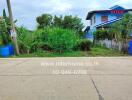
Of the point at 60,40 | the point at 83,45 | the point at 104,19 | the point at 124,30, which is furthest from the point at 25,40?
the point at 104,19

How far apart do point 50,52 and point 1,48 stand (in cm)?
412

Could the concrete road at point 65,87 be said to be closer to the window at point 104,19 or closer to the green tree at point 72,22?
the window at point 104,19

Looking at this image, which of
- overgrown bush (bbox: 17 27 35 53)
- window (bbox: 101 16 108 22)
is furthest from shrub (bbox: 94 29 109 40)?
overgrown bush (bbox: 17 27 35 53)

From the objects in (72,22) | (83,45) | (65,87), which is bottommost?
(65,87)

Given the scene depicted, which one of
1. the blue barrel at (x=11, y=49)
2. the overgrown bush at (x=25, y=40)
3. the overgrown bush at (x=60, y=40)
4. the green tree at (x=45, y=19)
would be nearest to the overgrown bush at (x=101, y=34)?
the overgrown bush at (x=60, y=40)

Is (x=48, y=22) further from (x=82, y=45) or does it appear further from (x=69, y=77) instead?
(x=69, y=77)

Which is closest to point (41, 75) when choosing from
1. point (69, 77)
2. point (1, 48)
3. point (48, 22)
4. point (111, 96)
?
point (69, 77)

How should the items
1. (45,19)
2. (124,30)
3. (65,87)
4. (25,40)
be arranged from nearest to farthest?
(65,87) → (124,30) → (25,40) → (45,19)

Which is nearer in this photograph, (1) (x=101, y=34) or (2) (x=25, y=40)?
(2) (x=25, y=40)

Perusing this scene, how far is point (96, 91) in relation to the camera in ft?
22.3

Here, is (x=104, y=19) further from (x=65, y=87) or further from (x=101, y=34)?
(x=65, y=87)

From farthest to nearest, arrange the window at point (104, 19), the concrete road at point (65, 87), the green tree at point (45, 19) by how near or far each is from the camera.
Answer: the green tree at point (45, 19), the window at point (104, 19), the concrete road at point (65, 87)

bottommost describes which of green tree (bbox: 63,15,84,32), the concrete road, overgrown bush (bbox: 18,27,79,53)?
the concrete road

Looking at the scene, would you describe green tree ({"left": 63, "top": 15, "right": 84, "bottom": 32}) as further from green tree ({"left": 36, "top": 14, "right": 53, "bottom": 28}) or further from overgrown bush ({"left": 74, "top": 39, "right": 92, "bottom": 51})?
overgrown bush ({"left": 74, "top": 39, "right": 92, "bottom": 51})
